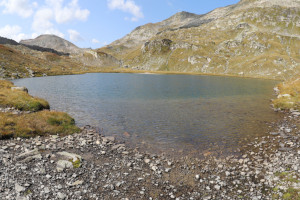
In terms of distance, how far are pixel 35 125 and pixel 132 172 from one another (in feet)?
51.8

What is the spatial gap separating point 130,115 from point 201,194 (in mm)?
25255

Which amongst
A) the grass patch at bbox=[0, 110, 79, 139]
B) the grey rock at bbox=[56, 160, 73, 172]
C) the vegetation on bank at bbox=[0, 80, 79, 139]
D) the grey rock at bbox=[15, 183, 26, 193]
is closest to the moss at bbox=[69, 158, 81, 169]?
the grey rock at bbox=[56, 160, 73, 172]

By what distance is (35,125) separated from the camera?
2412cm

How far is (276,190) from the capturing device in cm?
1357

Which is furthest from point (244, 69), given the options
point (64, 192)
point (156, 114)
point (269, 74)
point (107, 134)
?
point (64, 192)

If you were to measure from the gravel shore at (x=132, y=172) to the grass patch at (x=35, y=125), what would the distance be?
1.51 metres

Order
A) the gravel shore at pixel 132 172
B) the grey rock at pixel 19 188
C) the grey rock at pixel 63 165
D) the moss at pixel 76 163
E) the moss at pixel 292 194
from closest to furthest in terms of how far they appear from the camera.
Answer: the grey rock at pixel 19 188 < the moss at pixel 292 194 < the gravel shore at pixel 132 172 < the grey rock at pixel 63 165 < the moss at pixel 76 163

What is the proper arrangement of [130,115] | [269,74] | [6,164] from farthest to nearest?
[269,74] < [130,115] < [6,164]

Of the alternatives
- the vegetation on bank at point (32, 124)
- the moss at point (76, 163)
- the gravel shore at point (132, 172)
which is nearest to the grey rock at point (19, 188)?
the gravel shore at point (132, 172)

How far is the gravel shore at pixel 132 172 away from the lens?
13195 millimetres

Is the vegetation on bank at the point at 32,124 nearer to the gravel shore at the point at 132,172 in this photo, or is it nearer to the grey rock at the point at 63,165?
the gravel shore at the point at 132,172

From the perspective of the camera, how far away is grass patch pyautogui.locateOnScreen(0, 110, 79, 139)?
71.1 feet

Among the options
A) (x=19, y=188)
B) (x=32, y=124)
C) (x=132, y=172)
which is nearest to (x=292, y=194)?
(x=132, y=172)

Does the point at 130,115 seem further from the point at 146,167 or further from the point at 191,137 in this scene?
Result: the point at 146,167
